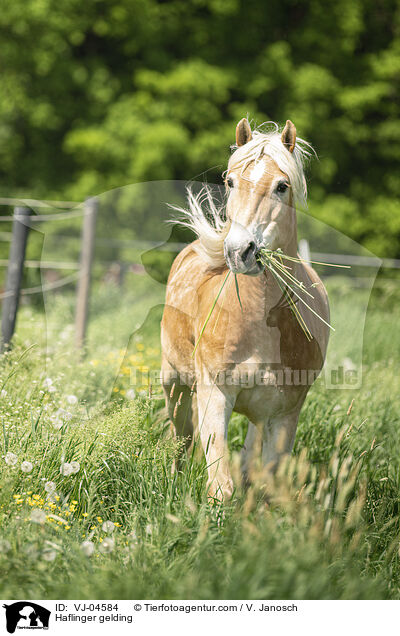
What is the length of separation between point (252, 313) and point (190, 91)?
Result: 9799 millimetres

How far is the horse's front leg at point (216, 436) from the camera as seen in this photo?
9.23 feet

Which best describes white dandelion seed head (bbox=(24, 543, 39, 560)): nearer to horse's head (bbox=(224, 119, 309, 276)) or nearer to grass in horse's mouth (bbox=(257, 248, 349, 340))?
horse's head (bbox=(224, 119, 309, 276))

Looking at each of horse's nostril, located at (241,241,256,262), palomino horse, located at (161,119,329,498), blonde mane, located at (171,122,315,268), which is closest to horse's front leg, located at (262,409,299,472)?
palomino horse, located at (161,119,329,498)

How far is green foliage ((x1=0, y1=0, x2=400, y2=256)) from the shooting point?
11477mm

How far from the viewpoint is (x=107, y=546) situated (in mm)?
2322

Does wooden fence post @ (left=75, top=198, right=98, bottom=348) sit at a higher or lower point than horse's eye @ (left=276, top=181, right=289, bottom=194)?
higher

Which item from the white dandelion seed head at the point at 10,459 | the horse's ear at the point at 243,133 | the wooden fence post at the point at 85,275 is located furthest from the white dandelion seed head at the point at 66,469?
the wooden fence post at the point at 85,275

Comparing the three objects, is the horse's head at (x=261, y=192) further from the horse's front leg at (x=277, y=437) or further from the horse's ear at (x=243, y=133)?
the horse's front leg at (x=277, y=437)

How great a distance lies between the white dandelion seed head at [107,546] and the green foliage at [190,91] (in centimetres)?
886

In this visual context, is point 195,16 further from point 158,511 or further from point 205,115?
point 158,511

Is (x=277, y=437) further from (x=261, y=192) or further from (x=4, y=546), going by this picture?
(x=4, y=546)

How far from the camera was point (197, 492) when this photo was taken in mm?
2865

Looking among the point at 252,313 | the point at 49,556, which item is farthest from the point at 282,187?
the point at 49,556
